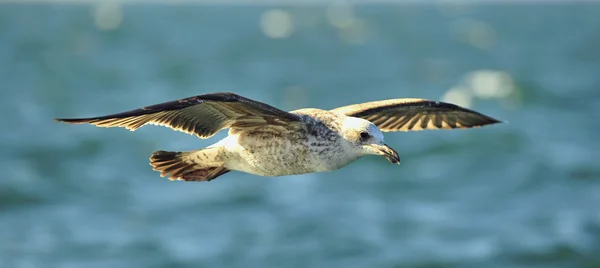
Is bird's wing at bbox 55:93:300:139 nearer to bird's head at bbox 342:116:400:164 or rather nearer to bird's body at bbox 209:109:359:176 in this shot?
bird's body at bbox 209:109:359:176

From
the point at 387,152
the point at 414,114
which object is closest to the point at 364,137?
the point at 387,152

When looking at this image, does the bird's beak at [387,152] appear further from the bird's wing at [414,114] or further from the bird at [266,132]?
the bird's wing at [414,114]

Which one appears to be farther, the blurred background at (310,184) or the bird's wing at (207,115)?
the blurred background at (310,184)

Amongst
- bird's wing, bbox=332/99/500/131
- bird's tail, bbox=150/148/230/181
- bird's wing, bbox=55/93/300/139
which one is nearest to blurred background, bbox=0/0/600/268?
bird's wing, bbox=332/99/500/131

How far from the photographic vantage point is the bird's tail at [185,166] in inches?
323

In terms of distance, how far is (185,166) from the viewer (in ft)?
27.2

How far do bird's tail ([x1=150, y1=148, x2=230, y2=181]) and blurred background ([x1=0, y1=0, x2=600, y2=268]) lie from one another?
32.9 ft

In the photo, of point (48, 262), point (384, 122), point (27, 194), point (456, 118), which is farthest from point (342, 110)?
point (27, 194)

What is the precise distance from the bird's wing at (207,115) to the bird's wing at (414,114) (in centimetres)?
100

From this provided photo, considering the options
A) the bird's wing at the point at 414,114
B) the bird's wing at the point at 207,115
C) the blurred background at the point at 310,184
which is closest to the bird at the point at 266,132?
the bird's wing at the point at 207,115

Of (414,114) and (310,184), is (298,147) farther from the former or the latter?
(310,184)

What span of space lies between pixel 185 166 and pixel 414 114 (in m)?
2.09

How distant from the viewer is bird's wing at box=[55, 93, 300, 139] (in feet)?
23.4

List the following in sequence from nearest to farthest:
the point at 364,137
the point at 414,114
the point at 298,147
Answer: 1. the point at 364,137
2. the point at 298,147
3. the point at 414,114
